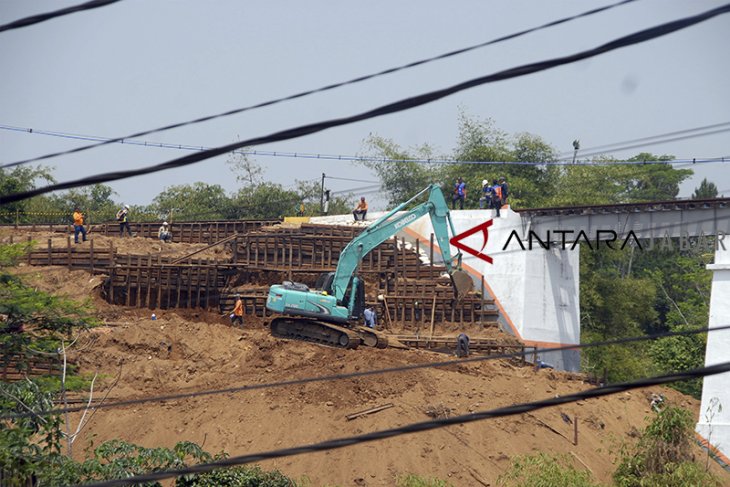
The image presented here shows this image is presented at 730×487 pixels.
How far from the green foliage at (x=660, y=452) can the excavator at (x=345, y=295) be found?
8.72 metres

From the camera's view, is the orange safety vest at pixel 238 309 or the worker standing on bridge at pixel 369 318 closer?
the worker standing on bridge at pixel 369 318

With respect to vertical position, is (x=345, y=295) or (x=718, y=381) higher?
(x=345, y=295)

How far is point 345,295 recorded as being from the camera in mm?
32656

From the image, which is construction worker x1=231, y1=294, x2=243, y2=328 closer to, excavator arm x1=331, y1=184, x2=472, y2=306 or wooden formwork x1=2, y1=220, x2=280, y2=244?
excavator arm x1=331, y1=184, x2=472, y2=306

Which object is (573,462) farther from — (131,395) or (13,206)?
(13,206)

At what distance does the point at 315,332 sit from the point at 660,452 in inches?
511

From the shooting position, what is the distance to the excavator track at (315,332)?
3209 cm

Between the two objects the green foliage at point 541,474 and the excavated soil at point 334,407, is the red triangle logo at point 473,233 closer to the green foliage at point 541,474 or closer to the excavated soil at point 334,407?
the excavated soil at point 334,407

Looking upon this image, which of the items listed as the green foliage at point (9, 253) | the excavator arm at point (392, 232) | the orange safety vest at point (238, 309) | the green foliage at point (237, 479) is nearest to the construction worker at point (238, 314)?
the orange safety vest at point (238, 309)

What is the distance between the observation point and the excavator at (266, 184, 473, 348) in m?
31.7

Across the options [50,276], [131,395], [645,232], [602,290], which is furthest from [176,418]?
[602,290]

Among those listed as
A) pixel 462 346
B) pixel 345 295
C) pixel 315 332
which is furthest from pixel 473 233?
pixel 315 332

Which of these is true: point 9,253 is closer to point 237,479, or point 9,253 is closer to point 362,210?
point 237,479

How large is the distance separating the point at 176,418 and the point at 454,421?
21.7 m
